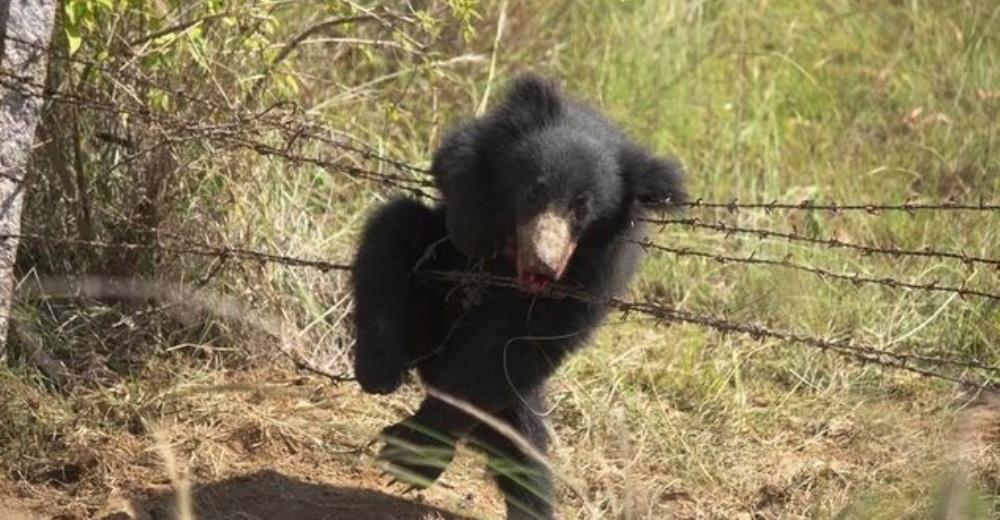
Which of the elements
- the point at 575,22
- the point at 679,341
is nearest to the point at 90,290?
the point at 679,341

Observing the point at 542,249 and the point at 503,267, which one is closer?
the point at 542,249

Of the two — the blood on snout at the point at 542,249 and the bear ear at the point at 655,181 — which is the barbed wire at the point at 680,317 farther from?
the bear ear at the point at 655,181

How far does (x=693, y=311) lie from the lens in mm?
6754

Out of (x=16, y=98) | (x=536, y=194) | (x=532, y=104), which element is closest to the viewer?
(x=536, y=194)

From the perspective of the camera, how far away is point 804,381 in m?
6.29

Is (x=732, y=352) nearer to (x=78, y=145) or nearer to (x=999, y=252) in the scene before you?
(x=999, y=252)

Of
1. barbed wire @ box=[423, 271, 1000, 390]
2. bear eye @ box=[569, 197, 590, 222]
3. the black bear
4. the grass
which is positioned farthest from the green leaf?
bear eye @ box=[569, 197, 590, 222]

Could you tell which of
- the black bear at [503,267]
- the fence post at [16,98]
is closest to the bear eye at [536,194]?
the black bear at [503,267]

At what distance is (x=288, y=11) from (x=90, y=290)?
1613 mm

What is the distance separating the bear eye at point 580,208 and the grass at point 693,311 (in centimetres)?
79

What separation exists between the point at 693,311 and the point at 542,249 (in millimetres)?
2428

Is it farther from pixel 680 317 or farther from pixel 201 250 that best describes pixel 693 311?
pixel 680 317

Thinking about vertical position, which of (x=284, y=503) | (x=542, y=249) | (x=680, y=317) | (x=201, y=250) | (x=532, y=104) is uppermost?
(x=532, y=104)

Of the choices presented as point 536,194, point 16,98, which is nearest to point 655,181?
point 536,194
